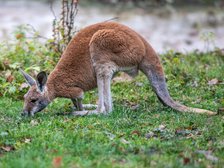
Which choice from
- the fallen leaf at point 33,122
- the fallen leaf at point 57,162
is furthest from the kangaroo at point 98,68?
the fallen leaf at point 57,162

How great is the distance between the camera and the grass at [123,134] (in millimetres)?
5104

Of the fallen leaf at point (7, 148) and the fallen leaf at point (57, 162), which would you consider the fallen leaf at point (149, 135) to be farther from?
the fallen leaf at point (7, 148)

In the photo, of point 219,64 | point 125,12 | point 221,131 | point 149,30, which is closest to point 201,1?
point 125,12

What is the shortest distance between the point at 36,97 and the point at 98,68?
2.82ft

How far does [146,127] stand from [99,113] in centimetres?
87

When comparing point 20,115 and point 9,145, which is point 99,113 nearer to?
point 20,115

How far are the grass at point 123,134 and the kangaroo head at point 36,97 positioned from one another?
0.11m

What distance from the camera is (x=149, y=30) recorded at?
1664 cm

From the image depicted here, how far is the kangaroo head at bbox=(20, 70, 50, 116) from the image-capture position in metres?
7.01

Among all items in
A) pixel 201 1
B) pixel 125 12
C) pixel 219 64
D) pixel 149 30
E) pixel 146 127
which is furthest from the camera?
pixel 201 1

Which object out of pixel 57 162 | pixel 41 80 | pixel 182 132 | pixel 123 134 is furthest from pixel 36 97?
pixel 57 162

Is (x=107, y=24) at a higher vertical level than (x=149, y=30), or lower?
higher

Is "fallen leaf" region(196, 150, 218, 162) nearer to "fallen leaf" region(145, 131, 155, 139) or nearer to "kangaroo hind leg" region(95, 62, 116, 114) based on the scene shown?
"fallen leaf" region(145, 131, 155, 139)

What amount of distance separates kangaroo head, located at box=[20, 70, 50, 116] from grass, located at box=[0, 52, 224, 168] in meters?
0.11
